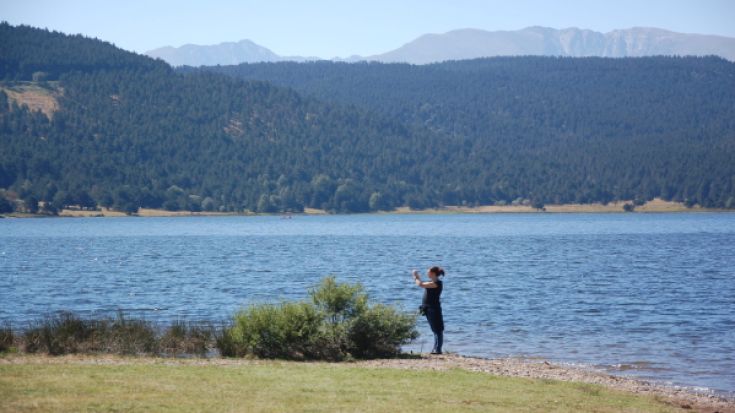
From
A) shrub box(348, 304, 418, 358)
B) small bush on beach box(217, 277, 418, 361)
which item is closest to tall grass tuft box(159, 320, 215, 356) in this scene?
small bush on beach box(217, 277, 418, 361)

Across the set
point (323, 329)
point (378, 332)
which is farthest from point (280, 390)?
point (378, 332)

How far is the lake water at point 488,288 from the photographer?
94.1 feet

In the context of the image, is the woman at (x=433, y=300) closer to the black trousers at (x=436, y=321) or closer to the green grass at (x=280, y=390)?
the black trousers at (x=436, y=321)

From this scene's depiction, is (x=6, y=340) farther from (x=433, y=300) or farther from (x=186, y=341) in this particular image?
(x=433, y=300)

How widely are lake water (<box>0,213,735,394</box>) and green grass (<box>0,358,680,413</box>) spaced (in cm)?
618

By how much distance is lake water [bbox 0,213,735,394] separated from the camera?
2867cm

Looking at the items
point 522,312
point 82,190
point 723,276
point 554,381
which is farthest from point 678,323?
point 82,190

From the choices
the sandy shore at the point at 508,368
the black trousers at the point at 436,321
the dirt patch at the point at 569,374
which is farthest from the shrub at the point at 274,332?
the black trousers at the point at 436,321

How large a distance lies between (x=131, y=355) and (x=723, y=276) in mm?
44038

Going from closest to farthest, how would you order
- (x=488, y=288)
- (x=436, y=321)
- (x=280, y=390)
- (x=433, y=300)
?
(x=280, y=390)
(x=433, y=300)
(x=436, y=321)
(x=488, y=288)

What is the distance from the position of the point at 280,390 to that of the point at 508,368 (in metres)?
7.13

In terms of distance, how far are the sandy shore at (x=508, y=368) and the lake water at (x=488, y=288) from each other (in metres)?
2.20

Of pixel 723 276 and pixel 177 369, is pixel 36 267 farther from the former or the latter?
pixel 177 369

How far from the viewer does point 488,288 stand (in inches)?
1889
